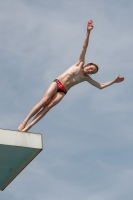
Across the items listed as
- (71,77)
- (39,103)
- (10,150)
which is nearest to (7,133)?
(10,150)

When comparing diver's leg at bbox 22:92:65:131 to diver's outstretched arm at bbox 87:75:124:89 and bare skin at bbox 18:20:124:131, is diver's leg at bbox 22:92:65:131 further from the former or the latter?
diver's outstretched arm at bbox 87:75:124:89

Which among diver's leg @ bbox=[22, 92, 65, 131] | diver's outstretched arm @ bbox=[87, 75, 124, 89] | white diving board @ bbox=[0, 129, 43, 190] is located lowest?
white diving board @ bbox=[0, 129, 43, 190]

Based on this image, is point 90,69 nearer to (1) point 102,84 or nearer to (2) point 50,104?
(1) point 102,84

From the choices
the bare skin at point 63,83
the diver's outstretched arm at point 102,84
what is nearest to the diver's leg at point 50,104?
the bare skin at point 63,83

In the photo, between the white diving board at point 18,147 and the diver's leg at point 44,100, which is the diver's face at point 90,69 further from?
the white diving board at point 18,147

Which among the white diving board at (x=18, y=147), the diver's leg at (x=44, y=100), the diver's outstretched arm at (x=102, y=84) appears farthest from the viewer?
the diver's outstretched arm at (x=102, y=84)

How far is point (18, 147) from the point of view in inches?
496

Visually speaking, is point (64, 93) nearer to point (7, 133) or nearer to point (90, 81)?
point (90, 81)

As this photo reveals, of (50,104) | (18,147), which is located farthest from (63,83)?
(18,147)

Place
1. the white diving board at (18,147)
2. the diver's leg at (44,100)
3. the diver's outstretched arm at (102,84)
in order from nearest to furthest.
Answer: the white diving board at (18,147) < the diver's leg at (44,100) < the diver's outstretched arm at (102,84)

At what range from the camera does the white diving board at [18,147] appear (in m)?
12.5

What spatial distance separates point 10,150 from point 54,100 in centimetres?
176

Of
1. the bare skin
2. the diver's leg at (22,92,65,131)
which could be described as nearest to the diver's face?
the bare skin

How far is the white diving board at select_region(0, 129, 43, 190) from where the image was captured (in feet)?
41.1
